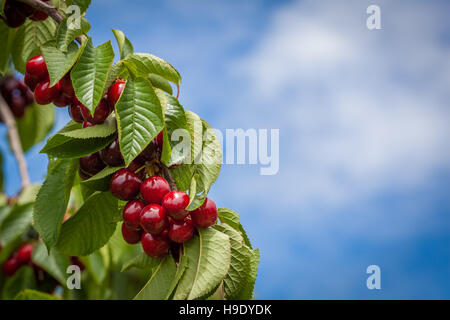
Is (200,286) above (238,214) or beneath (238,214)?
beneath

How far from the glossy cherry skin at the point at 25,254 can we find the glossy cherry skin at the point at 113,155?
1084mm

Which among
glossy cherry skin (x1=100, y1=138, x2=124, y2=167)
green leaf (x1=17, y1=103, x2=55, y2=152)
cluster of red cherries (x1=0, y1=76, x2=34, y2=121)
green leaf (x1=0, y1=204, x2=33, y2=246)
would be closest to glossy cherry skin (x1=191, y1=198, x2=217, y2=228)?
glossy cherry skin (x1=100, y1=138, x2=124, y2=167)

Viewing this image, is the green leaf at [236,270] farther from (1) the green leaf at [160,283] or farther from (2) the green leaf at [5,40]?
(2) the green leaf at [5,40]

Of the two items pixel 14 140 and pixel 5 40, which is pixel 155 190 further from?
pixel 14 140

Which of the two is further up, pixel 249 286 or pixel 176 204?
pixel 176 204

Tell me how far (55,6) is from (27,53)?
10.9 inches

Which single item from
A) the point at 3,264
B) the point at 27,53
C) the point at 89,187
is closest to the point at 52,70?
the point at 89,187

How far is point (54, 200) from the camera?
4.12 feet

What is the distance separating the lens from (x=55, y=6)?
4.32ft

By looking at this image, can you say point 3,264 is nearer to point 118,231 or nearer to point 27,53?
point 118,231

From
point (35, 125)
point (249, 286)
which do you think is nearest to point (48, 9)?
point (249, 286)

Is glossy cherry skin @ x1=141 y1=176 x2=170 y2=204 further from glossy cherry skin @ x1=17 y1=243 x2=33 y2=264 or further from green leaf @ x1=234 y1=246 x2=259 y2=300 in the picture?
glossy cherry skin @ x1=17 y1=243 x2=33 y2=264

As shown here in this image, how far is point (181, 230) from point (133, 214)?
12 cm

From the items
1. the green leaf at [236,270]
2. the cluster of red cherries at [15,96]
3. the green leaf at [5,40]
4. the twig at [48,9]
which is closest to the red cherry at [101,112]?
the twig at [48,9]
